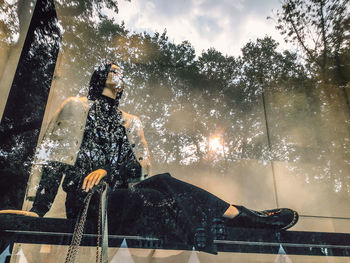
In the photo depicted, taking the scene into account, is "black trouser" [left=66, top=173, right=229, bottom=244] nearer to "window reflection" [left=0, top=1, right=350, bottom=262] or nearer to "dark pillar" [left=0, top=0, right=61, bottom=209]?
"dark pillar" [left=0, top=0, right=61, bottom=209]

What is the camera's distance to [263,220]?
3.87 ft

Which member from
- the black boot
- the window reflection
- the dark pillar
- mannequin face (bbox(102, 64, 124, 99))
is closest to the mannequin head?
A: mannequin face (bbox(102, 64, 124, 99))

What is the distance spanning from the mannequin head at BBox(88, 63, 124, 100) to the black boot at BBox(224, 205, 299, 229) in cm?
136

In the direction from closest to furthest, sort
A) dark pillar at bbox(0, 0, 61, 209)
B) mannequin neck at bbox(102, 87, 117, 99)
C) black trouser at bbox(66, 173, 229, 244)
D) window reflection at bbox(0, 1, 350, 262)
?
black trouser at bbox(66, 173, 229, 244)
dark pillar at bbox(0, 0, 61, 209)
mannequin neck at bbox(102, 87, 117, 99)
window reflection at bbox(0, 1, 350, 262)

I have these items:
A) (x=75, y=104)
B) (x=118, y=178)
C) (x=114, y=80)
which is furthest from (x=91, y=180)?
(x=114, y=80)

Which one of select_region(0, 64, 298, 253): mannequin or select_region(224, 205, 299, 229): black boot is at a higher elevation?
select_region(0, 64, 298, 253): mannequin

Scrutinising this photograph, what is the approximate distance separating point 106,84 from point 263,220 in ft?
5.16

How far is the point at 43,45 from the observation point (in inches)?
76.3

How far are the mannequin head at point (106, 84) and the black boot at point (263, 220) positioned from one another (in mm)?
1359

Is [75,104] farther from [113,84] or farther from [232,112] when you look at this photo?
[232,112]

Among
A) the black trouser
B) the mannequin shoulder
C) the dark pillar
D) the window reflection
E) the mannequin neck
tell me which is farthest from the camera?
the window reflection

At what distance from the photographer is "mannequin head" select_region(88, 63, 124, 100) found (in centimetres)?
179

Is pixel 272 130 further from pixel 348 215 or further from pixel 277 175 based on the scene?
pixel 348 215

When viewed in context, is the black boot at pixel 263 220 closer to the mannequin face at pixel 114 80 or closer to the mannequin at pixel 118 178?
the mannequin at pixel 118 178
